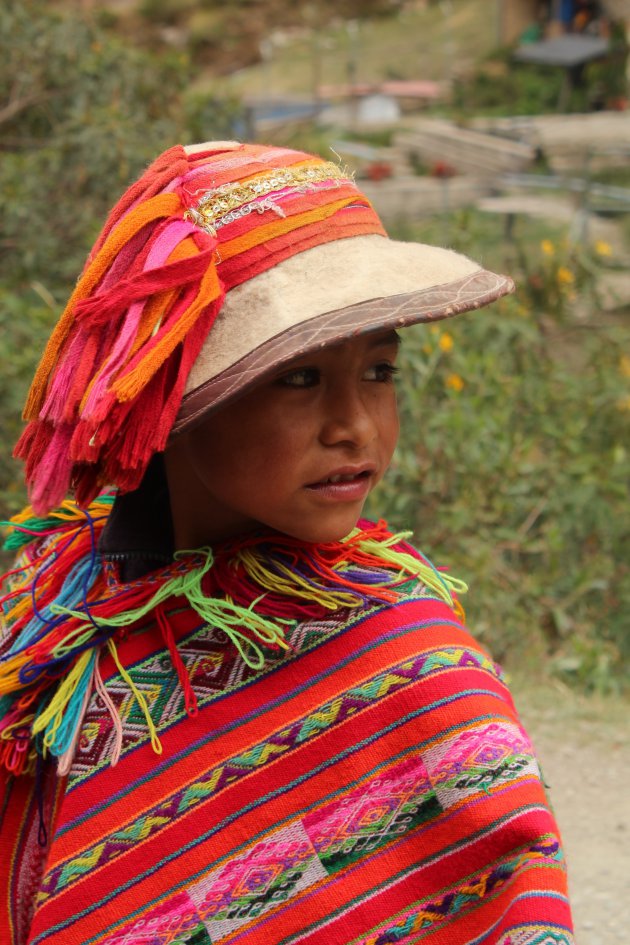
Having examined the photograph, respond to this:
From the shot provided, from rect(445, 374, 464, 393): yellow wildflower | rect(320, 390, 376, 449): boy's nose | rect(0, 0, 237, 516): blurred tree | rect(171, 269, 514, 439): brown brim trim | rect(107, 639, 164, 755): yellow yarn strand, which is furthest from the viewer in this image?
rect(0, 0, 237, 516): blurred tree

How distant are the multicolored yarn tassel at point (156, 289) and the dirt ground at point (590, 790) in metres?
1.80

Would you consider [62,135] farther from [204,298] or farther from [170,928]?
[170,928]

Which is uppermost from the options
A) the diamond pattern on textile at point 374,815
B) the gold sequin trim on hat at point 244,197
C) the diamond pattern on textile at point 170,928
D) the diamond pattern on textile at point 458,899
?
the gold sequin trim on hat at point 244,197

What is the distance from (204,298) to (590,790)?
2.47 meters

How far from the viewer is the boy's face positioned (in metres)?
1.46

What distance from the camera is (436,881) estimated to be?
1.47 m

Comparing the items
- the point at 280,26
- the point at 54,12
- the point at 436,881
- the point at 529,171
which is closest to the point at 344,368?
the point at 436,881

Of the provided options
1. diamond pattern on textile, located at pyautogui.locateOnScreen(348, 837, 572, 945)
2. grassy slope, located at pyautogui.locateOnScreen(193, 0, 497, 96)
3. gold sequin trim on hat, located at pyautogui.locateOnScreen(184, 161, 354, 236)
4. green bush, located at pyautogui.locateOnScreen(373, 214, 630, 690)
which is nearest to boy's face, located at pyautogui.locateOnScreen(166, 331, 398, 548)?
gold sequin trim on hat, located at pyautogui.locateOnScreen(184, 161, 354, 236)

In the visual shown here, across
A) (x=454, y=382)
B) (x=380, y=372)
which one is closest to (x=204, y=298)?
(x=380, y=372)

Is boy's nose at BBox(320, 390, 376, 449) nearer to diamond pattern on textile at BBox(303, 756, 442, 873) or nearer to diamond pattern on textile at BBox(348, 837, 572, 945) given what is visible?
diamond pattern on textile at BBox(303, 756, 442, 873)

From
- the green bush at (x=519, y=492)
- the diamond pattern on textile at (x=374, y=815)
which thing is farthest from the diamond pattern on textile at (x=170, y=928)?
the green bush at (x=519, y=492)

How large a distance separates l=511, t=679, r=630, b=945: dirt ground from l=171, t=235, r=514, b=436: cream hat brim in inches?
69.5

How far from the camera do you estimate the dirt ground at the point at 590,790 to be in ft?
8.94

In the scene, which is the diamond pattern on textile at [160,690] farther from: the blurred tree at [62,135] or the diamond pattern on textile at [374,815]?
the blurred tree at [62,135]
